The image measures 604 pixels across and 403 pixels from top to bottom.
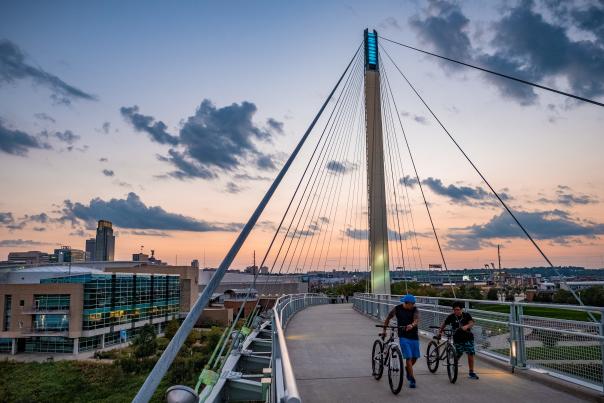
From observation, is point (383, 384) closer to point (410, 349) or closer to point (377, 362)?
point (377, 362)

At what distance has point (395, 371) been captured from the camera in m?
7.48

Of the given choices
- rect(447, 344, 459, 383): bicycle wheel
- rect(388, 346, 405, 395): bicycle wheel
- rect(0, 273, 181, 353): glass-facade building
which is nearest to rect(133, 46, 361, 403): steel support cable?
rect(388, 346, 405, 395): bicycle wheel

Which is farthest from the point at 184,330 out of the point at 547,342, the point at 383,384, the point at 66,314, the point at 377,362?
the point at 66,314

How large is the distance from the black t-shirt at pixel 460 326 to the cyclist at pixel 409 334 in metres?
1.18

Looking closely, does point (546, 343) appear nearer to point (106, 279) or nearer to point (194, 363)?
point (194, 363)

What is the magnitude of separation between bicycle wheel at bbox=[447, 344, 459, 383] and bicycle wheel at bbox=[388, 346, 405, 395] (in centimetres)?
119

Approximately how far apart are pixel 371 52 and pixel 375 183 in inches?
280

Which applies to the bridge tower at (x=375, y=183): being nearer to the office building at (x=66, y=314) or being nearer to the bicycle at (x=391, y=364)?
the bicycle at (x=391, y=364)

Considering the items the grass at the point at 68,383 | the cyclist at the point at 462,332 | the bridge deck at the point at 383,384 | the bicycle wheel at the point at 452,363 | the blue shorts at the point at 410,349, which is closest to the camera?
the bridge deck at the point at 383,384

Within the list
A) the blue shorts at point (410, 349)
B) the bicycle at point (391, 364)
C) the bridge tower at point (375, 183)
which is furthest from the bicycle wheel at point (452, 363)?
the bridge tower at point (375, 183)

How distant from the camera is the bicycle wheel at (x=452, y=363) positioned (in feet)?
26.5

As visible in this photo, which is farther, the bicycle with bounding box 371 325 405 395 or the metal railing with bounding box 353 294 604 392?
the bicycle with bounding box 371 325 405 395

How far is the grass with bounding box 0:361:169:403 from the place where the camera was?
46094 mm

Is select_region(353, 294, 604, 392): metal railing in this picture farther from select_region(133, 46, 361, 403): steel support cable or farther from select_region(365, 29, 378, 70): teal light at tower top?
select_region(365, 29, 378, 70): teal light at tower top
